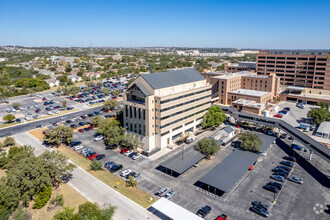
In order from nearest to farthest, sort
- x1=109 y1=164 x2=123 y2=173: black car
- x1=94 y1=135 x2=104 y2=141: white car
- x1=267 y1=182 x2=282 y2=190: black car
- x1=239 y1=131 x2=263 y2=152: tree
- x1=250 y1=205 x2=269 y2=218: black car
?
1. x1=250 y1=205 x2=269 y2=218: black car
2. x1=267 y1=182 x2=282 y2=190: black car
3. x1=109 y1=164 x2=123 y2=173: black car
4. x1=239 y1=131 x2=263 y2=152: tree
5. x1=94 y1=135 x2=104 y2=141: white car

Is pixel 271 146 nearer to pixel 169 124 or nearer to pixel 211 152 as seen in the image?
pixel 211 152

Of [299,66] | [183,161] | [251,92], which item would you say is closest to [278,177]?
[183,161]

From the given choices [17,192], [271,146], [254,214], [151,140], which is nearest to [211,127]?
[271,146]

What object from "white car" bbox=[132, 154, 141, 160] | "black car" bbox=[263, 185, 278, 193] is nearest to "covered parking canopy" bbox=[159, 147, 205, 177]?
"white car" bbox=[132, 154, 141, 160]

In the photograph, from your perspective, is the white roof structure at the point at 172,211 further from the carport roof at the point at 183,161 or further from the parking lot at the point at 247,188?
the carport roof at the point at 183,161

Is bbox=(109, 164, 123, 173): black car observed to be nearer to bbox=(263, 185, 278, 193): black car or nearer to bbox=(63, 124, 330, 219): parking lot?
bbox=(63, 124, 330, 219): parking lot

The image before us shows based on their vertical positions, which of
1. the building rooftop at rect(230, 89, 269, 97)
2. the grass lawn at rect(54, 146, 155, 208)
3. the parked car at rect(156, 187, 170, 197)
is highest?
the building rooftop at rect(230, 89, 269, 97)

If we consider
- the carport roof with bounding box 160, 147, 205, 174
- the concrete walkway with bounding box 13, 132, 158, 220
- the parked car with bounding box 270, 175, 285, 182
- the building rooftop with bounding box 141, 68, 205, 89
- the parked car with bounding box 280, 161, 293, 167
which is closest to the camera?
the concrete walkway with bounding box 13, 132, 158, 220
